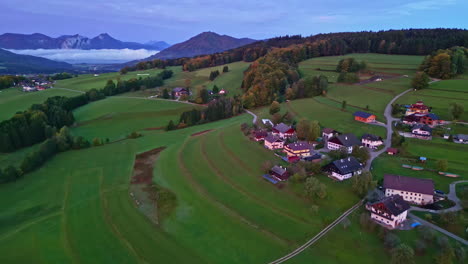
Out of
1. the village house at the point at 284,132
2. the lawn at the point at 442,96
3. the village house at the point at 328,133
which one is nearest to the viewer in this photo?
the village house at the point at 328,133

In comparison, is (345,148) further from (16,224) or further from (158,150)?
(16,224)

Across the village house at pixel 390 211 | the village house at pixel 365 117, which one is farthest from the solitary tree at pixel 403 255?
the village house at pixel 365 117

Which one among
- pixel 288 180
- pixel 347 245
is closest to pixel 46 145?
pixel 288 180

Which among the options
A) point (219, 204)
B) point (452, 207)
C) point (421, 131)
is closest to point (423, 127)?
point (421, 131)

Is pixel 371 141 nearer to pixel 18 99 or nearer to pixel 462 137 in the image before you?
pixel 462 137

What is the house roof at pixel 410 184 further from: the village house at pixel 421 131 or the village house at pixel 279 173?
the village house at pixel 421 131

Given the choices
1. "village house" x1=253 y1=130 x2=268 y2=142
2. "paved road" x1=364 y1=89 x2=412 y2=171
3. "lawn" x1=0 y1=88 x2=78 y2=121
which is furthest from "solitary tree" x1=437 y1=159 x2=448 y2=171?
"lawn" x1=0 y1=88 x2=78 y2=121

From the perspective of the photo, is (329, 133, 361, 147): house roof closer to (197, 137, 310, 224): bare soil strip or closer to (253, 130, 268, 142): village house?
(253, 130, 268, 142): village house
